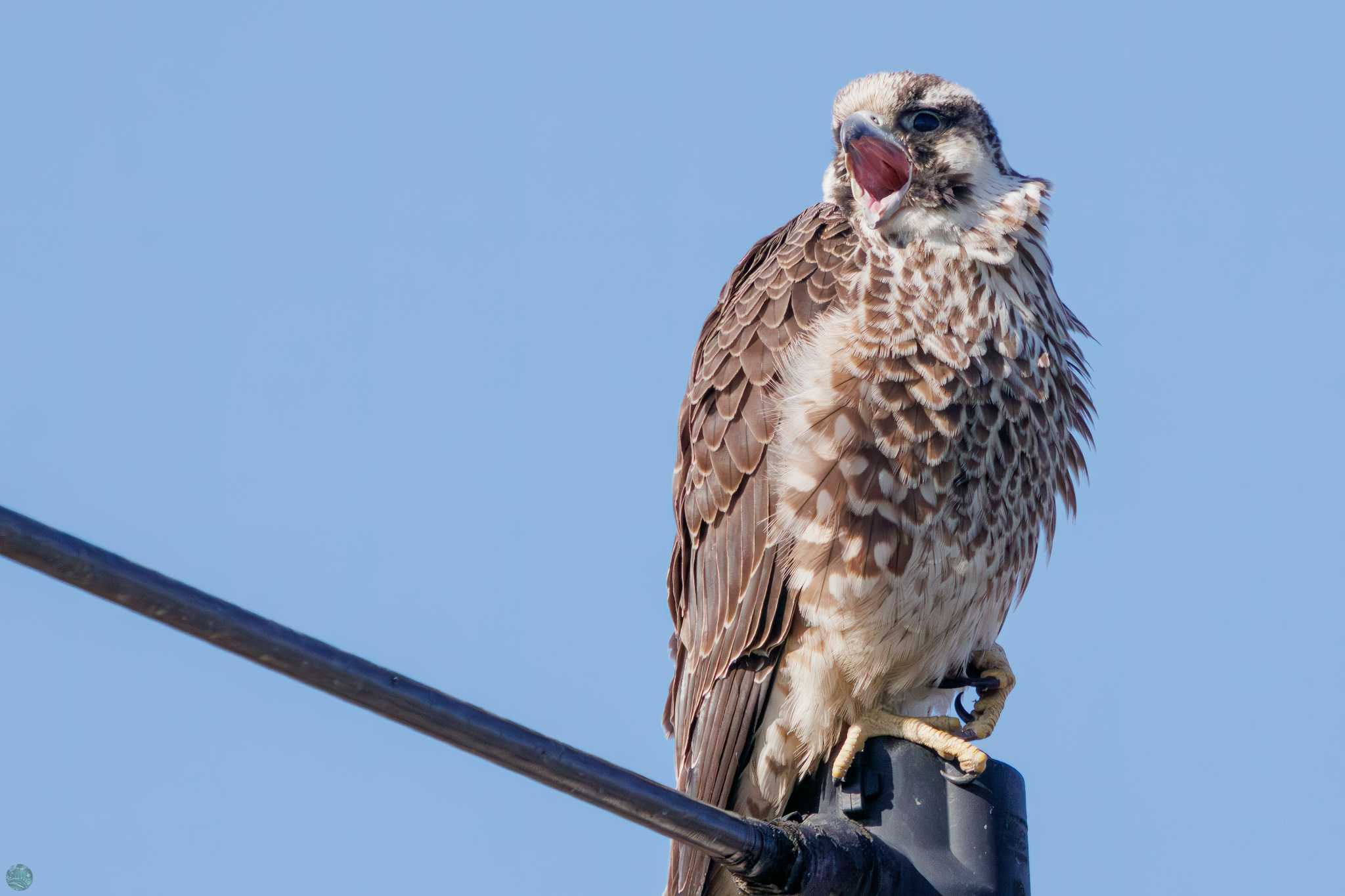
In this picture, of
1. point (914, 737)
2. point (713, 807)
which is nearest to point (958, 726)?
point (914, 737)

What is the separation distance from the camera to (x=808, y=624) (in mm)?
5758

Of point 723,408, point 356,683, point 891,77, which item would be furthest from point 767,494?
point 356,683

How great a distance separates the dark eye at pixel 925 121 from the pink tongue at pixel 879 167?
162 mm

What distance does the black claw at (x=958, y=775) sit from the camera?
4.57 meters

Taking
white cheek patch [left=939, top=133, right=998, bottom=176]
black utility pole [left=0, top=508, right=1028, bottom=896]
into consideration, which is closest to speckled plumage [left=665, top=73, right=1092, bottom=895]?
white cheek patch [left=939, top=133, right=998, bottom=176]

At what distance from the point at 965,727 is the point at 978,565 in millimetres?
544

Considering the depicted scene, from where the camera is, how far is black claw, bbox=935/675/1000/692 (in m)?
5.91

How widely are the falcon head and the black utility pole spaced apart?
1923mm

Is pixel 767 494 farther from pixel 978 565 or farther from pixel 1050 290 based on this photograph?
pixel 1050 290

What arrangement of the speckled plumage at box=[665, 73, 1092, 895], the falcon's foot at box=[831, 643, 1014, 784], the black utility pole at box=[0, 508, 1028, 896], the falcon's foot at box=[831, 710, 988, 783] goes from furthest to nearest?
the speckled plumage at box=[665, 73, 1092, 895]
the falcon's foot at box=[831, 643, 1014, 784]
the falcon's foot at box=[831, 710, 988, 783]
the black utility pole at box=[0, 508, 1028, 896]

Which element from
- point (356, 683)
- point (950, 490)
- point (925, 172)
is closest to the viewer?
point (356, 683)

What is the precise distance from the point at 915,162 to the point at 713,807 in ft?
9.69

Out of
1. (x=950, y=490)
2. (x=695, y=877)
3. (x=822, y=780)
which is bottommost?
(x=695, y=877)

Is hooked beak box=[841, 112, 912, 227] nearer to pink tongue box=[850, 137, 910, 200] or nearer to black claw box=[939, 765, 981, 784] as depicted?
pink tongue box=[850, 137, 910, 200]
